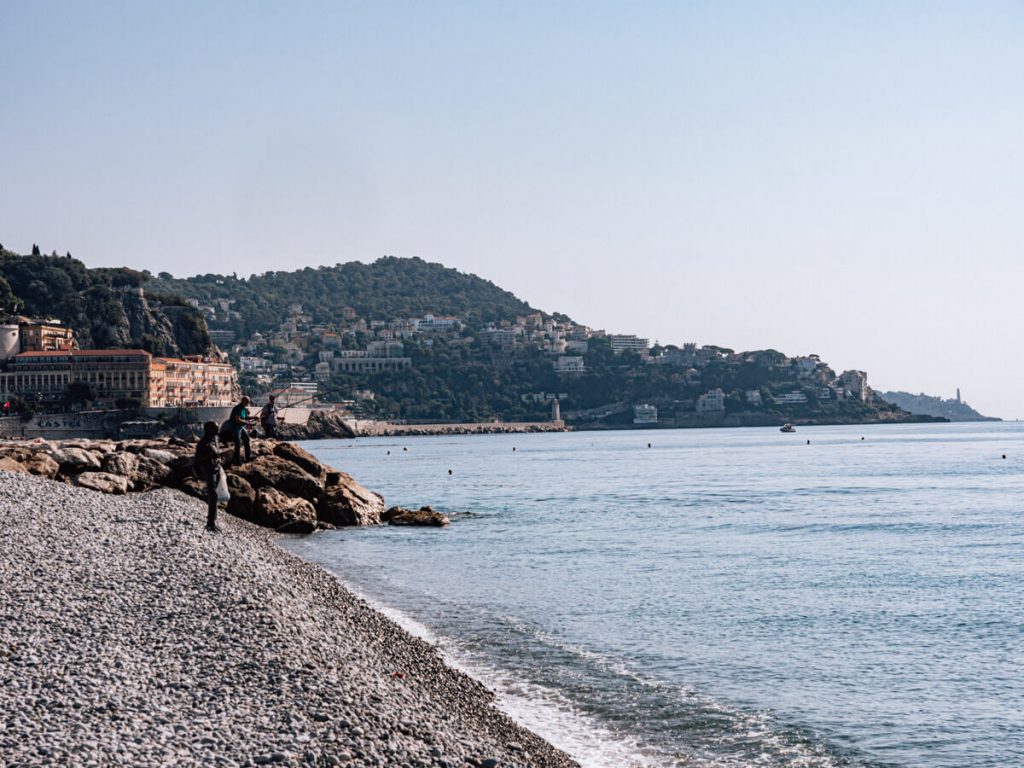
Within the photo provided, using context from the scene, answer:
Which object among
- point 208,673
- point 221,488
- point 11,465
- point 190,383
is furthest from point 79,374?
point 208,673

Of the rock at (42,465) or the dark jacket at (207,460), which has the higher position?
the dark jacket at (207,460)

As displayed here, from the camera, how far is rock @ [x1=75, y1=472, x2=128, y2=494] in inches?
995

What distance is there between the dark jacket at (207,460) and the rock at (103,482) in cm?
658

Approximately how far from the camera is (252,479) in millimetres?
27562

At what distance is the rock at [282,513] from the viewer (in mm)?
26391

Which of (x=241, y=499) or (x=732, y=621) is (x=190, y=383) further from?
(x=732, y=621)

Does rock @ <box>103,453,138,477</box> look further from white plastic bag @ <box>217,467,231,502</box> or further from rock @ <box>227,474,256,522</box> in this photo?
white plastic bag @ <box>217,467,231,502</box>

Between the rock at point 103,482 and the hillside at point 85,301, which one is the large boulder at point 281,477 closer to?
the rock at point 103,482

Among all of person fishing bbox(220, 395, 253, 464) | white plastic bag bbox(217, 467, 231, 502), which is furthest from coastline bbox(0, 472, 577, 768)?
person fishing bbox(220, 395, 253, 464)

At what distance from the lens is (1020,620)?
50.2 feet

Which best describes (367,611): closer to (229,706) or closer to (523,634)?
(523,634)

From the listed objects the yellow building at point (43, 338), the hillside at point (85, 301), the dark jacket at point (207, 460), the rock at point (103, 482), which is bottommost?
the rock at point (103, 482)

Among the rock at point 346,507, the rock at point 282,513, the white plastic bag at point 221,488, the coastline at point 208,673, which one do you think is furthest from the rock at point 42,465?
the coastline at point 208,673

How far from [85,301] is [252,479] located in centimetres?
13096
